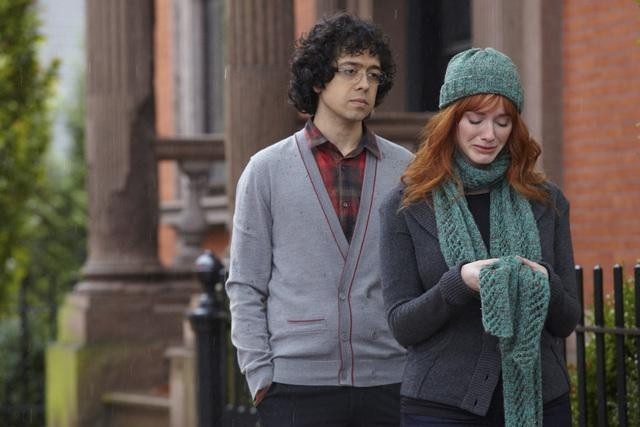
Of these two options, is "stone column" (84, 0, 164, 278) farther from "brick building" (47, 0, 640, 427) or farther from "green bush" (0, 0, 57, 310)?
"green bush" (0, 0, 57, 310)

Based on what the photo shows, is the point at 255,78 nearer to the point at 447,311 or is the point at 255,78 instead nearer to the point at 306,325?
the point at 306,325

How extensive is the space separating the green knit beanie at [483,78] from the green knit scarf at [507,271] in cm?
16

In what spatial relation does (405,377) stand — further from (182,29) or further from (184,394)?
(182,29)

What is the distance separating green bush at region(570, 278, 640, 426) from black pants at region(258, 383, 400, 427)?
1263 millimetres

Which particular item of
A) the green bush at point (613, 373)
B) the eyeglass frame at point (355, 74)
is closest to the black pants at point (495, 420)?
the eyeglass frame at point (355, 74)

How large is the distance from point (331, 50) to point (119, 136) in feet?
19.3

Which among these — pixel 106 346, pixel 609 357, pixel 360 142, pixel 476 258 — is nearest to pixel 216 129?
pixel 106 346

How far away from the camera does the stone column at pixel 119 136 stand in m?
9.80

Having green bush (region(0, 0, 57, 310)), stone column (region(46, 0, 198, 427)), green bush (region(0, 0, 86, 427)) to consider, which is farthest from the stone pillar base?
green bush (region(0, 0, 57, 310))

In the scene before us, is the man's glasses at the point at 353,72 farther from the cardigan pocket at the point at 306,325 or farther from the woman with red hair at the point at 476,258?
the cardigan pocket at the point at 306,325

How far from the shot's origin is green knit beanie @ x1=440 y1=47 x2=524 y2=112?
3.35m

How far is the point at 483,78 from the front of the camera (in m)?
3.35

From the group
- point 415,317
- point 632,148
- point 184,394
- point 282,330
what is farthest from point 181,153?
point 415,317

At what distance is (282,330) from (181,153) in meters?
6.50
